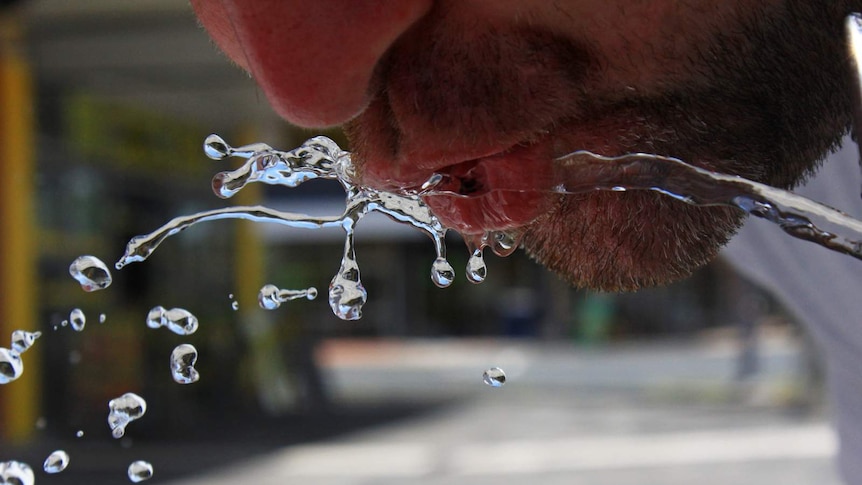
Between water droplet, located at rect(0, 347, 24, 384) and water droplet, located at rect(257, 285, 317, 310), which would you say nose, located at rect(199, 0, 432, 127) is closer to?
water droplet, located at rect(257, 285, 317, 310)

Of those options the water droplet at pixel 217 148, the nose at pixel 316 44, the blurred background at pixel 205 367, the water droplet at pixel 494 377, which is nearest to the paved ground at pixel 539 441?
the blurred background at pixel 205 367

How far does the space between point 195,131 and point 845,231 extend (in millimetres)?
10390

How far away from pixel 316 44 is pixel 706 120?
452 mm

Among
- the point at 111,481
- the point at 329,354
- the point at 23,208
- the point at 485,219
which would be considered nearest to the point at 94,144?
the point at 23,208

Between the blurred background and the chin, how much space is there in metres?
4.23

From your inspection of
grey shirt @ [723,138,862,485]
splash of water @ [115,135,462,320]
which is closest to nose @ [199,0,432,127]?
splash of water @ [115,135,462,320]

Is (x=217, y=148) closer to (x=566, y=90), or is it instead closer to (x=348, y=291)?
(x=348, y=291)

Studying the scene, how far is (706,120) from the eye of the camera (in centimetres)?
110

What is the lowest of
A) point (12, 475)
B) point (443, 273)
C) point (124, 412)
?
point (12, 475)

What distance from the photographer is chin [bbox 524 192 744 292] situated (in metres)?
1.14

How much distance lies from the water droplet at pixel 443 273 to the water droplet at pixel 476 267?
4 centimetres

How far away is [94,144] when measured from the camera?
857 centimetres

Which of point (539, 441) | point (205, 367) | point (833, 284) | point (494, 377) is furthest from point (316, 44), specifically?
point (205, 367)

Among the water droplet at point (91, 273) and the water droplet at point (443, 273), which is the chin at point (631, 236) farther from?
the water droplet at point (91, 273)
